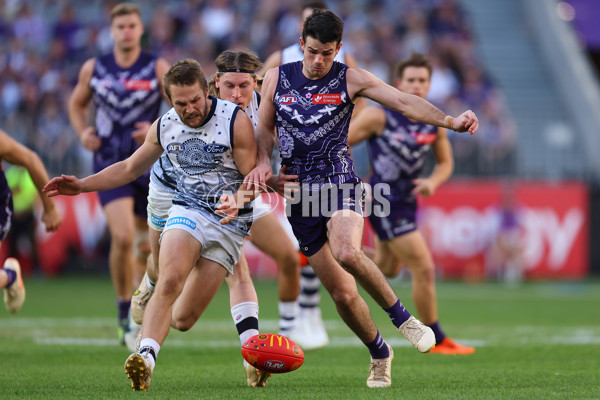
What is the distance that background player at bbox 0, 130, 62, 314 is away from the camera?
7.18m

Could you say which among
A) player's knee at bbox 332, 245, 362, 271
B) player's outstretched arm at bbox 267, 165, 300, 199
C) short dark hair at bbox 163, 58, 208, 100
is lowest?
player's knee at bbox 332, 245, 362, 271

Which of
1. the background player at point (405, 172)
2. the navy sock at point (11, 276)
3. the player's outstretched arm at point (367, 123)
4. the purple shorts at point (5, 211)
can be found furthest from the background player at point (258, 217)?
the navy sock at point (11, 276)

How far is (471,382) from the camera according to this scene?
6641 millimetres

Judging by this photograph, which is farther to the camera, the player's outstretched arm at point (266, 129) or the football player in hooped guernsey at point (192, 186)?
the player's outstretched arm at point (266, 129)

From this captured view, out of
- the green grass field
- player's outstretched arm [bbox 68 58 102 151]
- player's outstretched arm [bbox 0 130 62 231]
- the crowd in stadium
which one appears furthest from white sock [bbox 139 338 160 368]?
the crowd in stadium

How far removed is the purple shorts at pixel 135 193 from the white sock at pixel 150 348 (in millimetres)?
3278

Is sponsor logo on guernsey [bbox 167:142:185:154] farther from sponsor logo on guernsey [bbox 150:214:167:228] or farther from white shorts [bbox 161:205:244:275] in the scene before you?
sponsor logo on guernsey [bbox 150:214:167:228]

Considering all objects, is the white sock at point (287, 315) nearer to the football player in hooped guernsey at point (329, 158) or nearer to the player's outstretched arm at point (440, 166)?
the player's outstretched arm at point (440, 166)

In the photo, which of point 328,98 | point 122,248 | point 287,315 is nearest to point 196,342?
point 287,315

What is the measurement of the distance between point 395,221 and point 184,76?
11.7 ft

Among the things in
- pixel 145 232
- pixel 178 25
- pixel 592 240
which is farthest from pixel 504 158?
pixel 145 232

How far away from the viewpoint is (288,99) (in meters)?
6.64

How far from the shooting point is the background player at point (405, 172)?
29.5ft

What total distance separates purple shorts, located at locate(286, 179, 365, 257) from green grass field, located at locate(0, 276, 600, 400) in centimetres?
100
